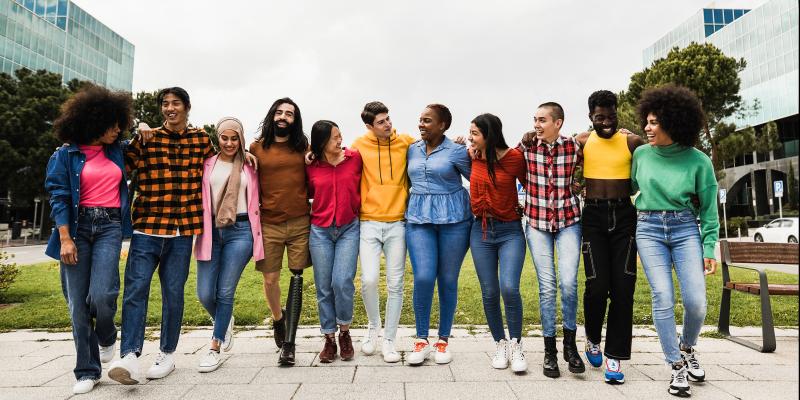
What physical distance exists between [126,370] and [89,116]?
1.98 meters

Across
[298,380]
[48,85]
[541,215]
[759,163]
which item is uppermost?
[48,85]

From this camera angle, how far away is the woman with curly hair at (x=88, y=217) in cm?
368

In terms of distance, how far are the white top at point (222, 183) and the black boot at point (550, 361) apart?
9.44 ft

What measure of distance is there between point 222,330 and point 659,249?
12.3ft

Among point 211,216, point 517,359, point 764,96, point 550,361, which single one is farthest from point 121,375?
point 764,96

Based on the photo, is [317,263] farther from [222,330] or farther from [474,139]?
[474,139]

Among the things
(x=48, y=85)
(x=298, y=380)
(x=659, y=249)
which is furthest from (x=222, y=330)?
(x=48, y=85)

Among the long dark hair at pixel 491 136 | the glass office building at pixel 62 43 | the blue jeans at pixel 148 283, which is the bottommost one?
the blue jeans at pixel 148 283

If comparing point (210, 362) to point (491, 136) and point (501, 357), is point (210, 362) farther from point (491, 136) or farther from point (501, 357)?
point (491, 136)

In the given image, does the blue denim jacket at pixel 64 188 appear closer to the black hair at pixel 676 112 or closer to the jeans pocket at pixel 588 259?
the jeans pocket at pixel 588 259

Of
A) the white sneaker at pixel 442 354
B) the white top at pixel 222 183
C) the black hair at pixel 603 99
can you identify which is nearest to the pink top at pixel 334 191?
the white top at pixel 222 183

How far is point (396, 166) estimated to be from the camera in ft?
15.1

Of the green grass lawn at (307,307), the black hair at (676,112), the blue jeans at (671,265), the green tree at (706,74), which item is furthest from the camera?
the green tree at (706,74)

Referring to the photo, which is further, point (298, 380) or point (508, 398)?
point (298, 380)
